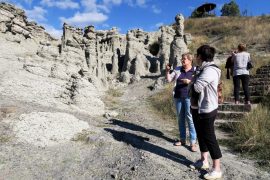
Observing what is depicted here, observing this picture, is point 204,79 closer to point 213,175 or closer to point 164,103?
point 213,175

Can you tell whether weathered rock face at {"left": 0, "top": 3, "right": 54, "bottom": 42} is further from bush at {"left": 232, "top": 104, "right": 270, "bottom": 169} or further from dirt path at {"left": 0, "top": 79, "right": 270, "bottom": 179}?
bush at {"left": 232, "top": 104, "right": 270, "bottom": 169}

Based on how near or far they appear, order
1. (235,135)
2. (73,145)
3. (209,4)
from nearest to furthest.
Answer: (73,145), (235,135), (209,4)

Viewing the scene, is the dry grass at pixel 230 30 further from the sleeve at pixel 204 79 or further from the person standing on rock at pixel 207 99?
the sleeve at pixel 204 79

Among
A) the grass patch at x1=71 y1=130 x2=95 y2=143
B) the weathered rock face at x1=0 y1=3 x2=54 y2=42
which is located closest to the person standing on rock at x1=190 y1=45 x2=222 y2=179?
the grass patch at x1=71 y1=130 x2=95 y2=143

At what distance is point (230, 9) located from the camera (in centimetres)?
4366

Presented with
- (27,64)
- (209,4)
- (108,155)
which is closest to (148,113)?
(27,64)

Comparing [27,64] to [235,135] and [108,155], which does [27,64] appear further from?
[235,135]

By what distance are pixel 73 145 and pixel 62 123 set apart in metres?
0.75

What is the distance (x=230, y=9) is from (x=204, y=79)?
4277 cm

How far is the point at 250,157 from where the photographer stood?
17.4 feet

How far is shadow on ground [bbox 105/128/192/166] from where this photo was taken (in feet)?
16.1

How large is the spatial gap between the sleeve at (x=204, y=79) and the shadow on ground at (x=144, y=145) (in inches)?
50.8

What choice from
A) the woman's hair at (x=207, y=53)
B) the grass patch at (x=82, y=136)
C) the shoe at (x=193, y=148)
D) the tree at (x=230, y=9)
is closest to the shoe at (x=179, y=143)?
the shoe at (x=193, y=148)

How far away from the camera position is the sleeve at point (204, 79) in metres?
4.01
